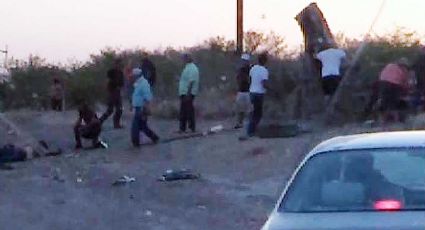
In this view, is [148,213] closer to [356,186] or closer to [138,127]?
[356,186]

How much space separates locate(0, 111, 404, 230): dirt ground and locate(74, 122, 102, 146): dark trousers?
34cm

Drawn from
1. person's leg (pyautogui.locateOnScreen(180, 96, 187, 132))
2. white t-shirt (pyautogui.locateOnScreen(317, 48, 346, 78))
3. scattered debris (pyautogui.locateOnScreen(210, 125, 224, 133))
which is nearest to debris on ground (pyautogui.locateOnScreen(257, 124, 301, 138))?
white t-shirt (pyautogui.locateOnScreen(317, 48, 346, 78))

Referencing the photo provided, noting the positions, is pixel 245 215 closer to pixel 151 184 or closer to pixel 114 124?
pixel 151 184

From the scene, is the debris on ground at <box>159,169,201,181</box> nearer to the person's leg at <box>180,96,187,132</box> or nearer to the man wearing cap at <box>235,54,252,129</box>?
the man wearing cap at <box>235,54,252,129</box>

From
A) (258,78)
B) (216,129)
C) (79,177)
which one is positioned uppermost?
(258,78)

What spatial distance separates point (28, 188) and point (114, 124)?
1145 cm

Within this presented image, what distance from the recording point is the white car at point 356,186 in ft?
28.0

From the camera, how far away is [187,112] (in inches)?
1153

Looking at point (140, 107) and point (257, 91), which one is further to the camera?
point (140, 107)

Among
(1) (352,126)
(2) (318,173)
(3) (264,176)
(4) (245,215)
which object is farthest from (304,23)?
(2) (318,173)

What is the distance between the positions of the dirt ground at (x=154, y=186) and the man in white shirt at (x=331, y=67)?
1.04 meters

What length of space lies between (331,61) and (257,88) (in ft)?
5.09

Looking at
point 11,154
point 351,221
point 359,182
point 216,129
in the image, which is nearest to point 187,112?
point 216,129

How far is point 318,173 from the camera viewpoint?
928cm
